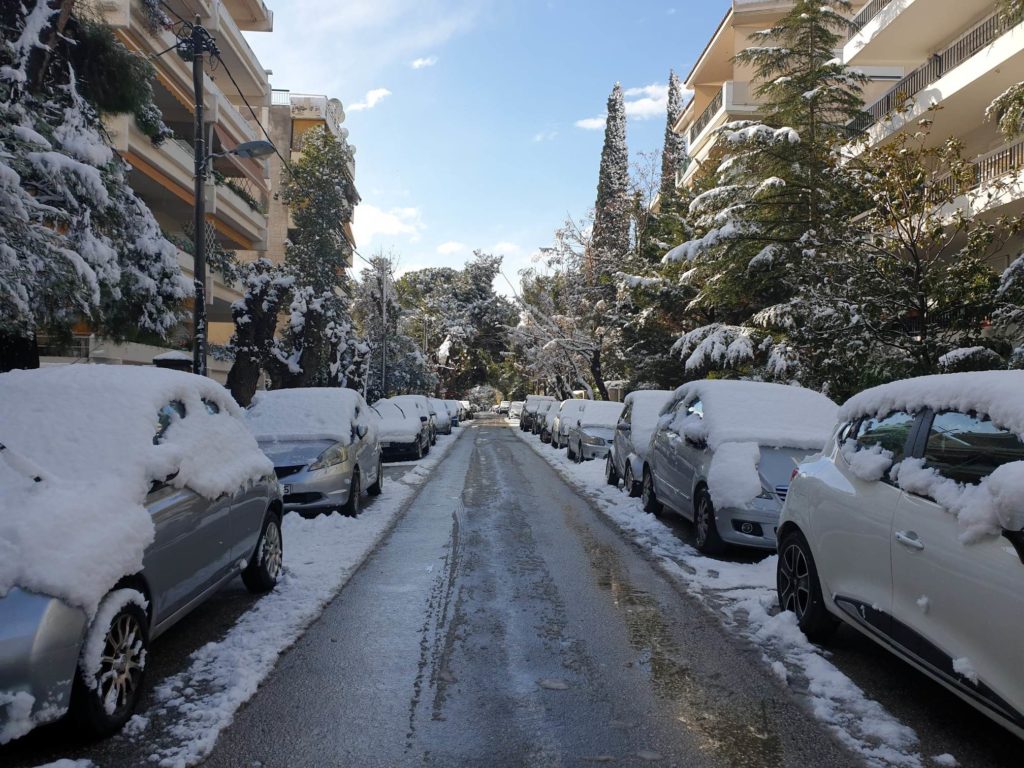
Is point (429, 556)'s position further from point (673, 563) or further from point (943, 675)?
point (943, 675)

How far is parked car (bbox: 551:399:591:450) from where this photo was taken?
25156 millimetres

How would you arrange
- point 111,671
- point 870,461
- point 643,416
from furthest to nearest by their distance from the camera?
point 643,416, point 870,461, point 111,671

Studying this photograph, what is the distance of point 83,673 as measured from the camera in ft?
12.2

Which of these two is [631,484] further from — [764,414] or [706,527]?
[706,527]

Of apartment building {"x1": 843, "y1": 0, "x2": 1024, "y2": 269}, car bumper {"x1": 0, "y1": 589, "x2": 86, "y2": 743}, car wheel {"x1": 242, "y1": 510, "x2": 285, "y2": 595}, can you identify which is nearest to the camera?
Result: car bumper {"x1": 0, "y1": 589, "x2": 86, "y2": 743}

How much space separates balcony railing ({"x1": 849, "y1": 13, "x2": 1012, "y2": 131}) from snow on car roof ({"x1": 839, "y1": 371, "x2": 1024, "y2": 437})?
13.4 metres

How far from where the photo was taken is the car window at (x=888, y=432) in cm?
465

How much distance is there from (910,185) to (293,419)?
10130mm

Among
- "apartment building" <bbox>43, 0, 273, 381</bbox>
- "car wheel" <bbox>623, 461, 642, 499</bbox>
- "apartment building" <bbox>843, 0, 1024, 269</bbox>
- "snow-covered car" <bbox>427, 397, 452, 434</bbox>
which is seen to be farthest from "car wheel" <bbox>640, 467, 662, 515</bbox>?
"snow-covered car" <bbox>427, 397, 452, 434</bbox>

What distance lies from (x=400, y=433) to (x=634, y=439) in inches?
388

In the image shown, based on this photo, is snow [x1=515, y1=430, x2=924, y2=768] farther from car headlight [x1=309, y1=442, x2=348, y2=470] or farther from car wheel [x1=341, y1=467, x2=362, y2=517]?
car headlight [x1=309, y1=442, x2=348, y2=470]

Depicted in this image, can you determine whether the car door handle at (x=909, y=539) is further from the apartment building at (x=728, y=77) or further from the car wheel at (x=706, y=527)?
the apartment building at (x=728, y=77)

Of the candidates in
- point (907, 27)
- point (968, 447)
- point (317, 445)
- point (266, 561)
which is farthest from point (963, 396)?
point (907, 27)

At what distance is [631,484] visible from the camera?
12820 millimetres
